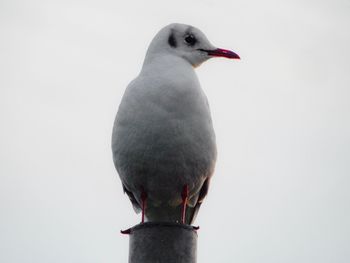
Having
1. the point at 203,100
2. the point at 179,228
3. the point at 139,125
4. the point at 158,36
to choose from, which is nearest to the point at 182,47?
the point at 158,36

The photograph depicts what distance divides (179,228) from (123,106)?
1.46 meters

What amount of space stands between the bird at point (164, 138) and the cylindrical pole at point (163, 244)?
67 centimetres

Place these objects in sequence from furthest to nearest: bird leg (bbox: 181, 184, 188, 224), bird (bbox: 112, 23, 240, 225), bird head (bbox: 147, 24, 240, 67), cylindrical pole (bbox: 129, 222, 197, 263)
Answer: bird head (bbox: 147, 24, 240, 67) < bird leg (bbox: 181, 184, 188, 224) < bird (bbox: 112, 23, 240, 225) < cylindrical pole (bbox: 129, 222, 197, 263)

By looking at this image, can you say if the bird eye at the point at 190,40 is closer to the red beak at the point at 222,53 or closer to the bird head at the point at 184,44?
the bird head at the point at 184,44

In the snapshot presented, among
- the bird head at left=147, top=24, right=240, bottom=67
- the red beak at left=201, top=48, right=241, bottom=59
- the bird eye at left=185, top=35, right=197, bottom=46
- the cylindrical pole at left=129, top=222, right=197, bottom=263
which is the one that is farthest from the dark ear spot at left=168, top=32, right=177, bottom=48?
the cylindrical pole at left=129, top=222, right=197, bottom=263

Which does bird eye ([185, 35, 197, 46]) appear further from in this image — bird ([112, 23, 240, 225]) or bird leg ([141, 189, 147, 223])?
bird leg ([141, 189, 147, 223])

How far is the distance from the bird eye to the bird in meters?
0.22

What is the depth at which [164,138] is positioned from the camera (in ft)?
18.9

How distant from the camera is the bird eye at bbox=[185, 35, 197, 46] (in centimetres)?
650

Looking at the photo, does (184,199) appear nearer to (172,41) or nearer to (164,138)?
(164,138)

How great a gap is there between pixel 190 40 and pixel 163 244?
2.38 m

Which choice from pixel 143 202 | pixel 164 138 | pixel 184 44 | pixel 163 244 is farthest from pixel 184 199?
pixel 184 44

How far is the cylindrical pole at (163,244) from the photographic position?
208 inches

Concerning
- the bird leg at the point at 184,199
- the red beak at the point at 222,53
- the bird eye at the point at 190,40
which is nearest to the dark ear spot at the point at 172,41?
the bird eye at the point at 190,40
